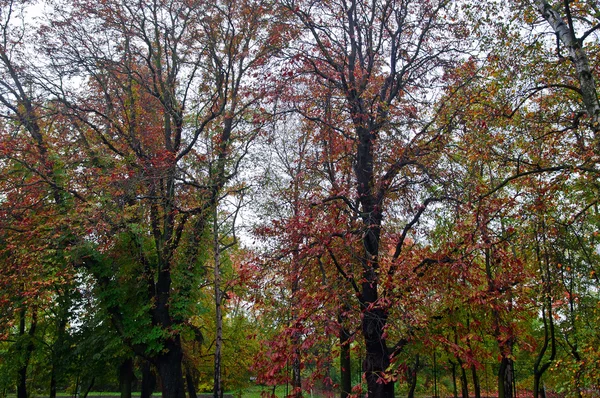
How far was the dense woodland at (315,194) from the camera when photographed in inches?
285

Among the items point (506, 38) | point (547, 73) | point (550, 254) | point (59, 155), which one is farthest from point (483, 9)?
point (59, 155)

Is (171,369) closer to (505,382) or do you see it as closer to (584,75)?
(505,382)

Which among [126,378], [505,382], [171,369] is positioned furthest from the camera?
[126,378]

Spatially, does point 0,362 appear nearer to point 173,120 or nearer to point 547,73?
point 173,120

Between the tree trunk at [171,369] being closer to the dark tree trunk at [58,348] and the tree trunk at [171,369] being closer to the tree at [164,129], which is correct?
the tree at [164,129]

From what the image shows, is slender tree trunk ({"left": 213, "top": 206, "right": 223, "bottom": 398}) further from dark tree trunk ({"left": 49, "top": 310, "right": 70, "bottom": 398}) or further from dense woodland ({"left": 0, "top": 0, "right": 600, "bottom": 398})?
dark tree trunk ({"left": 49, "top": 310, "right": 70, "bottom": 398})

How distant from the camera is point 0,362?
15227 mm

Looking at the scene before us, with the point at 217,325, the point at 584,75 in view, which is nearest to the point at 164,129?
the point at 217,325

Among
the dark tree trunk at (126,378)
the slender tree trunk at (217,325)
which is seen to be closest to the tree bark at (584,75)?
the slender tree trunk at (217,325)

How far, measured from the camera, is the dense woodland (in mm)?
7227

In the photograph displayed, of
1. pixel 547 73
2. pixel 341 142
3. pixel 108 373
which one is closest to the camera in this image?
pixel 547 73

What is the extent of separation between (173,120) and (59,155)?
10.7 feet

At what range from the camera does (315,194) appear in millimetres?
9633

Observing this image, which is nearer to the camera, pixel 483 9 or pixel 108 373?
pixel 483 9
